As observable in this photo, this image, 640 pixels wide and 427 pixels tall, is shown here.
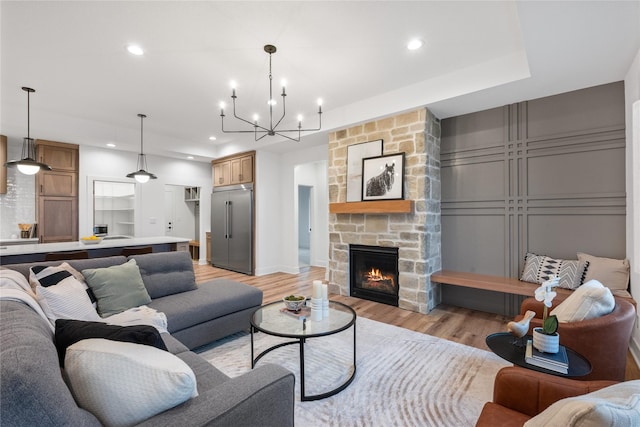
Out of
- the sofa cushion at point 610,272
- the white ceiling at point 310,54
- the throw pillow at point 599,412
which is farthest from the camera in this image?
the sofa cushion at point 610,272

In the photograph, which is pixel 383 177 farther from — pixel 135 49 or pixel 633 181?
pixel 135 49

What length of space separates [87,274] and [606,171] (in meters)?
5.11

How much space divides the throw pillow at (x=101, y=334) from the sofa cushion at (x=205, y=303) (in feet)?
4.33

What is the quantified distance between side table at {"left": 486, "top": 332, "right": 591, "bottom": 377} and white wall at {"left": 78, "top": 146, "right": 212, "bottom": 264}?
6.56m

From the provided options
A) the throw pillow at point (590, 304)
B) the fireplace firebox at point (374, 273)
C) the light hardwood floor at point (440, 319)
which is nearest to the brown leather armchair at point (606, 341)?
the throw pillow at point (590, 304)

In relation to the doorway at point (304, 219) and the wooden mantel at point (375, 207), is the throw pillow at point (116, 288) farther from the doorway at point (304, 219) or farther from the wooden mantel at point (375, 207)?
the doorway at point (304, 219)

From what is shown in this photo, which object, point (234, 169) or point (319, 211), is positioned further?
point (319, 211)

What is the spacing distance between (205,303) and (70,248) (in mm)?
2339

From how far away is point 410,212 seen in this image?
377 cm

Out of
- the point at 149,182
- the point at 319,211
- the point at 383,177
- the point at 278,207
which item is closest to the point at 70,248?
the point at 149,182

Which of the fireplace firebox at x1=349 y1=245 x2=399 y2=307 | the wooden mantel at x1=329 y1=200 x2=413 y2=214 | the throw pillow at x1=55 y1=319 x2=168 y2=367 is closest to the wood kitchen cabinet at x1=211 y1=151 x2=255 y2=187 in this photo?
the wooden mantel at x1=329 y1=200 x2=413 y2=214

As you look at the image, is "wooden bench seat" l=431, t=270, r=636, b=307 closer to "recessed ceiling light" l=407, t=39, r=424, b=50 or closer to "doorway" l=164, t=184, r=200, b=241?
"recessed ceiling light" l=407, t=39, r=424, b=50

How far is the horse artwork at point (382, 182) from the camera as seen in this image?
13.1 feet

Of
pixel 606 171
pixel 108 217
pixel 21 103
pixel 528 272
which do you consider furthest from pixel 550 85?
pixel 108 217
